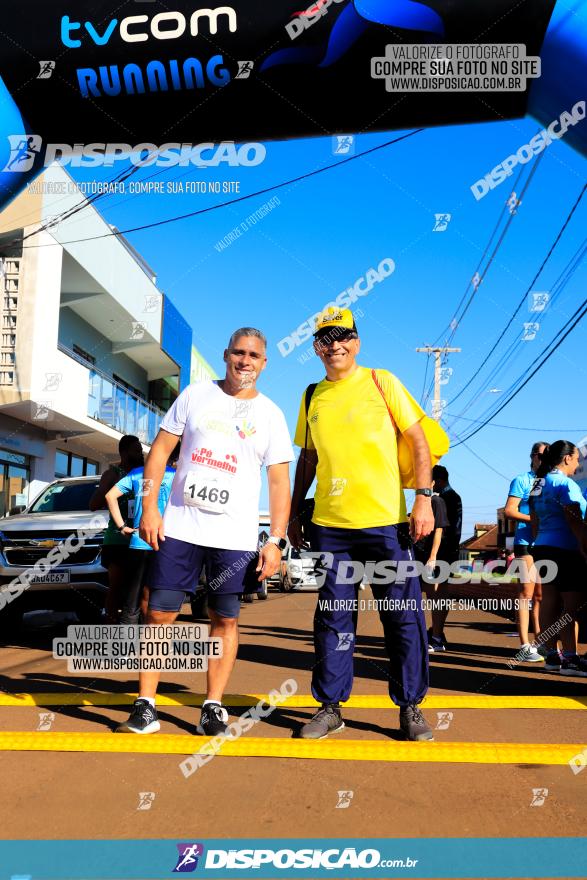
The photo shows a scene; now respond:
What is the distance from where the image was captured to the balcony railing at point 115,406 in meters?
21.8

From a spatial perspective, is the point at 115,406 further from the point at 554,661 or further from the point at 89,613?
the point at 554,661

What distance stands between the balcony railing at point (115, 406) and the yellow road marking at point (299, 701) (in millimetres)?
16446

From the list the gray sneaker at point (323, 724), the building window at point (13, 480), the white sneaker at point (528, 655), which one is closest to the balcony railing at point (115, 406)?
the building window at point (13, 480)

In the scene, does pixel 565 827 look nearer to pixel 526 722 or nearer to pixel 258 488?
pixel 526 722

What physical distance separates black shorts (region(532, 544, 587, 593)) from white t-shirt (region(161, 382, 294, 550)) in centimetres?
287

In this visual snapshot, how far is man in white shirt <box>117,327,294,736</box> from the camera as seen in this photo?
4152mm

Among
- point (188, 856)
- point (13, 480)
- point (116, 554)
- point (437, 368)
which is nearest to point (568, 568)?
point (116, 554)

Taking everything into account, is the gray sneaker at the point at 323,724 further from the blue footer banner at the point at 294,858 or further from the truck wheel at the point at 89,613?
the truck wheel at the point at 89,613

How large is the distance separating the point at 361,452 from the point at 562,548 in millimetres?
2734

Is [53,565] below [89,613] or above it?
above

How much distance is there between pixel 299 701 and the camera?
487 centimetres

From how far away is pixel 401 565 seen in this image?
4160 millimetres

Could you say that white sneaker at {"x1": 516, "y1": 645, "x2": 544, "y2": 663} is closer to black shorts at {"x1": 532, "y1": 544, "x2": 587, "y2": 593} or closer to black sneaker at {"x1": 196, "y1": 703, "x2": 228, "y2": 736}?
black shorts at {"x1": 532, "y1": 544, "x2": 587, "y2": 593}

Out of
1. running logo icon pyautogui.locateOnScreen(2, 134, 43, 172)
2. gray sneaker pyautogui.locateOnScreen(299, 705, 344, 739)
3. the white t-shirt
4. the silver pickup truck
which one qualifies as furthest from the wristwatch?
the silver pickup truck
